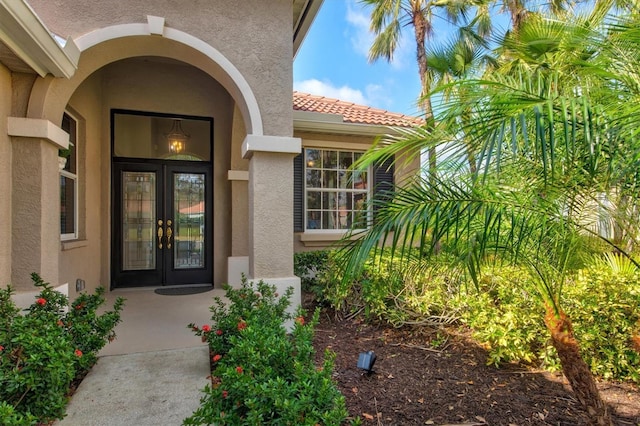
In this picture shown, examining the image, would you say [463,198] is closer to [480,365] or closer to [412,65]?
[480,365]

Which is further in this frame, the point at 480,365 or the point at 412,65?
the point at 412,65

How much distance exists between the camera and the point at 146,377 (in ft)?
12.0

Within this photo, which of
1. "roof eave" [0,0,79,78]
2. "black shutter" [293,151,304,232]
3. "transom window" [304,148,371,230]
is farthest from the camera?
"transom window" [304,148,371,230]

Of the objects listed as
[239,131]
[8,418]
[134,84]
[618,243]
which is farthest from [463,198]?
[134,84]

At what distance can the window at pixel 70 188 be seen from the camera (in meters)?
5.79

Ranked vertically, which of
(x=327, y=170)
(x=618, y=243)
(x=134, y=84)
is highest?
(x=134, y=84)

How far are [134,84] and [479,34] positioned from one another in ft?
31.1

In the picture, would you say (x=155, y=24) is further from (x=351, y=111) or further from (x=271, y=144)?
(x=351, y=111)

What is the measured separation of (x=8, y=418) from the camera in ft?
6.98

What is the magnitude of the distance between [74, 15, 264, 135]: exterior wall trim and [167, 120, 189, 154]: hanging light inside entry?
123 inches

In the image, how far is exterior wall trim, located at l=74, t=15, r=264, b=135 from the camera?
4379 mm

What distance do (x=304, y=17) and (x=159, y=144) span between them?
4183mm

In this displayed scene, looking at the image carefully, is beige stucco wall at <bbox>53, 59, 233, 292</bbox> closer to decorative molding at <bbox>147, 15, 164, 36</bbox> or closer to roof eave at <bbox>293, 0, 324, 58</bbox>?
roof eave at <bbox>293, 0, 324, 58</bbox>

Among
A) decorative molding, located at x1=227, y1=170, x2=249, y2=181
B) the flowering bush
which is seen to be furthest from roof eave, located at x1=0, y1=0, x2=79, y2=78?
decorative molding, located at x1=227, y1=170, x2=249, y2=181
